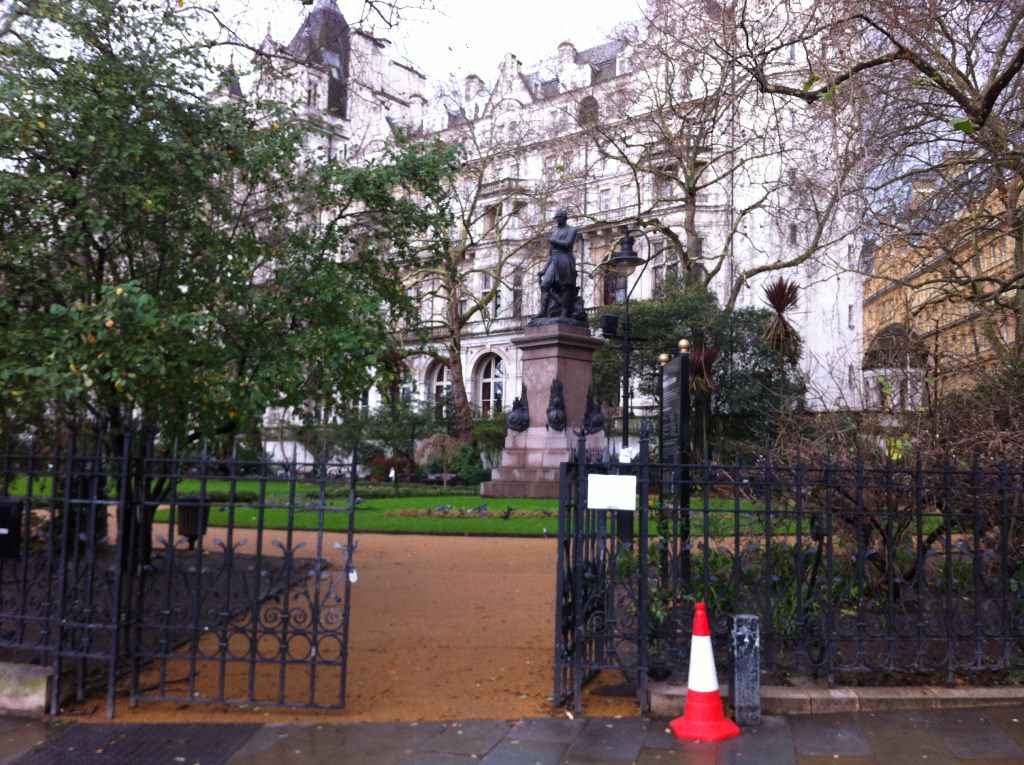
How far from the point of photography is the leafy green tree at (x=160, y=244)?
6.77 metres

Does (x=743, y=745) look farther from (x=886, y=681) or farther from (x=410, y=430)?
(x=410, y=430)

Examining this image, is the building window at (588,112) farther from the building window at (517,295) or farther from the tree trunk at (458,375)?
the building window at (517,295)

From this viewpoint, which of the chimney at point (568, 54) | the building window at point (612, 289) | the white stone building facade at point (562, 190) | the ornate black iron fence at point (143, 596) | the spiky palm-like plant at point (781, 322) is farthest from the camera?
the chimney at point (568, 54)

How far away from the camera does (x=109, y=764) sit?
203 inches

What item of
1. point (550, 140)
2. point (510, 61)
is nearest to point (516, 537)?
point (550, 140)

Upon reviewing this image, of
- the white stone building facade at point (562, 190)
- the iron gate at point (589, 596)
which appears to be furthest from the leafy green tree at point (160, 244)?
the iron gate at point (589, 596)

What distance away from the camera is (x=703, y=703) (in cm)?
548

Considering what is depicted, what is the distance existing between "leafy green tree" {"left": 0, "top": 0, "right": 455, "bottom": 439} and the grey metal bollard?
14.0 feet

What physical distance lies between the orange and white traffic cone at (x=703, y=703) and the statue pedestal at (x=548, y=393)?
14065mm

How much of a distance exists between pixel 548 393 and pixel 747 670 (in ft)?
48.3

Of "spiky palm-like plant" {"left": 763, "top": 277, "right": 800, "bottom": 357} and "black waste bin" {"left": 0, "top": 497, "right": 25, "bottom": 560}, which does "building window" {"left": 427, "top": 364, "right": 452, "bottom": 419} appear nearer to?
"spiky palm-like plant" {"left": 763, "top": 277, "right": 800, "bottom": 357}

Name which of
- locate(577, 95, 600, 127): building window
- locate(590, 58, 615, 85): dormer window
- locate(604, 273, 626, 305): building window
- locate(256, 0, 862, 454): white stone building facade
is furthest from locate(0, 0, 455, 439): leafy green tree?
locate(604, 273, 626, 305): building window

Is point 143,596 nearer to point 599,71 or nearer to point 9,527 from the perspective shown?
point 9,527

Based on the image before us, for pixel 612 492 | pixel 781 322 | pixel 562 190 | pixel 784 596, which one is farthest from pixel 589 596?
pixel 562 190
